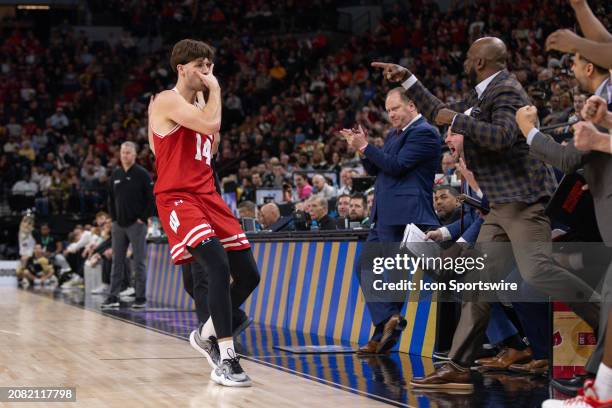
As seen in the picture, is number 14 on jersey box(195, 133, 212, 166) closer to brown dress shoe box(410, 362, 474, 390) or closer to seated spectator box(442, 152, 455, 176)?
brown dress shoe box(410, 362, 474, 390)

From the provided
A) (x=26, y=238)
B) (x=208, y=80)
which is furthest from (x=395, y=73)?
(x=26, y=238)

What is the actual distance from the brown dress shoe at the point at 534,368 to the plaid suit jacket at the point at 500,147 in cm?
129

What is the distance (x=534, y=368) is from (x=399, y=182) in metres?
1.71

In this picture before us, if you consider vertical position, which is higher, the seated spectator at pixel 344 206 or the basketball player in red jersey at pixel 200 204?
the basketball player in red jersey at pixel 200 204

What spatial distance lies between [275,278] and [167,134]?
4544 mm

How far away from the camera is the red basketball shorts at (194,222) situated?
5934 millimetres

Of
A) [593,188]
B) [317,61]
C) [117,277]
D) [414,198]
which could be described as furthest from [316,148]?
[593,188]

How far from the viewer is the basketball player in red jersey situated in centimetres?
589

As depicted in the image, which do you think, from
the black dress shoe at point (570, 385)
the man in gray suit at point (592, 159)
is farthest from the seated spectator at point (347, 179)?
the man in gray suit at point (592, 159)

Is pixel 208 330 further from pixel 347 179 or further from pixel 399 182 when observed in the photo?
pixel 347 179

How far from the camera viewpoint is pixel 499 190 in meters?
5.54

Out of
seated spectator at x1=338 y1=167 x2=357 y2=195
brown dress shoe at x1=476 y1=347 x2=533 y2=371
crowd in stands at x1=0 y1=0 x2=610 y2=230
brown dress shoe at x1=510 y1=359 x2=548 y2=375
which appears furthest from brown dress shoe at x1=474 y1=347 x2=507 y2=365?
crowd in stands at x1=0 y1=0 x2=610 y2=230

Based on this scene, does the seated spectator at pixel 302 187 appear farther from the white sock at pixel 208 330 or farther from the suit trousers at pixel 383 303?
the white sock at pixel 208 330

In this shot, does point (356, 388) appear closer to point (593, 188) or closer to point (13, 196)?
point (593, 188)
